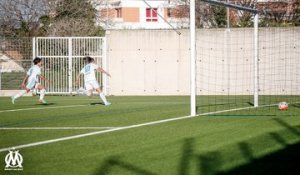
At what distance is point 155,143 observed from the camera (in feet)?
33.6

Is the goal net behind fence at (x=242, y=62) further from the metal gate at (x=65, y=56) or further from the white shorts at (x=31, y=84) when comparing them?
the white shorts at (x=31, y=84)

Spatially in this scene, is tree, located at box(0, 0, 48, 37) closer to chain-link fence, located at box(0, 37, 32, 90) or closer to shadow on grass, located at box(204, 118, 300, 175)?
chain-link fence, located at box(0, 37, 32, 90)

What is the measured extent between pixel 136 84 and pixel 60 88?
4.20 meters

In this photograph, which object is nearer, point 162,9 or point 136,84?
point 136,84

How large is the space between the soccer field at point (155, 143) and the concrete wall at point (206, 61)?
39.9 feet

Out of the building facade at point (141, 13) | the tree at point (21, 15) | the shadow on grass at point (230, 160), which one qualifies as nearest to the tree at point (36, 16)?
the tree at point (21, 15)

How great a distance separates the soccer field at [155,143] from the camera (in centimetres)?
789

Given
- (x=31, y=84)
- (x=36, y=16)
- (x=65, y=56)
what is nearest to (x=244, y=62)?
(x=65, y=56)

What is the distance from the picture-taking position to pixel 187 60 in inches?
1145

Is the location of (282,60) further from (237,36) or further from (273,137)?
(273,137)

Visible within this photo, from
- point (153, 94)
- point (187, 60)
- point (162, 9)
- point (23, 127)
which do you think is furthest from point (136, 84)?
point (162, 9)

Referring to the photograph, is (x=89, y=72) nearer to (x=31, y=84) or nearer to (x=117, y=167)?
(x=31, y=84)

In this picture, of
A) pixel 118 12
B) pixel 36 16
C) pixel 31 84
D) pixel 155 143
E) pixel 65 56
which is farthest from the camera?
pixel 118 12

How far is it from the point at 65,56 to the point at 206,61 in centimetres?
749
